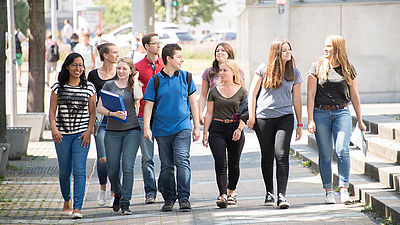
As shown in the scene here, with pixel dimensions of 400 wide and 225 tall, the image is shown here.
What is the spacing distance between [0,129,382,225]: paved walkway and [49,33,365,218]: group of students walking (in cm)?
19

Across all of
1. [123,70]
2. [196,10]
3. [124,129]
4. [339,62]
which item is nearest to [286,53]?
[339,62]

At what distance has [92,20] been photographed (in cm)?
4741

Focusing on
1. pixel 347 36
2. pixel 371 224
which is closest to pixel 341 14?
pixel 347 36

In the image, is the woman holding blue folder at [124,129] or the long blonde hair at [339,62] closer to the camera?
the woman holding blue folder at [124,129]

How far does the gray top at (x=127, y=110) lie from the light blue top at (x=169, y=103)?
0.18 metres

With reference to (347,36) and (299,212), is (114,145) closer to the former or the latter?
(299,212)

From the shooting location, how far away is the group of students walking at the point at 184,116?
7.35m

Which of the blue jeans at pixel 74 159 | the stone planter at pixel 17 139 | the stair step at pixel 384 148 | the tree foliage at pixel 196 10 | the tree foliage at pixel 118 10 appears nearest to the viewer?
the blue jeans at pixel 74 159

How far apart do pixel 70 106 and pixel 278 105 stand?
2170mm

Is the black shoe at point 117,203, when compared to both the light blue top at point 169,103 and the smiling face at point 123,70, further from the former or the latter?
the smiling face at point 123,70

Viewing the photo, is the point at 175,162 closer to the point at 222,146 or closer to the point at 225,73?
the point at 222,146

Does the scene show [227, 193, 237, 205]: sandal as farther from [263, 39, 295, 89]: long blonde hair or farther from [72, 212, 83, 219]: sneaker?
[72, 212, 83, 219]: sneaker

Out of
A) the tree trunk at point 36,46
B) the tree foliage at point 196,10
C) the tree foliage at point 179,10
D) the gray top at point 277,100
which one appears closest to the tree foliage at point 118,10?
the tree foliage at point 179,10

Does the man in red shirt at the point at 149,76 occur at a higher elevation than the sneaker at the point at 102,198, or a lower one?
higher
